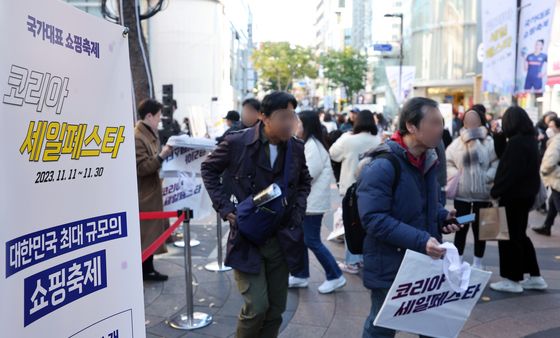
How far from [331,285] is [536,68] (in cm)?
350

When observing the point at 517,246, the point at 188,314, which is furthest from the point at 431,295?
the point at 517,246

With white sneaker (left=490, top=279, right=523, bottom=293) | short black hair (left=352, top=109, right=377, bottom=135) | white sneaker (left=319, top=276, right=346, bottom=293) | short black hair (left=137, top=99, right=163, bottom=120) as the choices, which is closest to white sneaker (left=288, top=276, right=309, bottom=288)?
white sneaker (left=319, top=276, right=346, bottom=293)

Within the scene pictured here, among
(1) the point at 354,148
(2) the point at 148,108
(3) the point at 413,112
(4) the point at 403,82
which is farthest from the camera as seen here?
(4) the point at 403,82

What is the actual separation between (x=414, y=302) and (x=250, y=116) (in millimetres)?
3757

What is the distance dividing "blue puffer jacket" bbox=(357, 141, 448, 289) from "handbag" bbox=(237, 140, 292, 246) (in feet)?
1.78

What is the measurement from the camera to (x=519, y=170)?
5363 millimetres

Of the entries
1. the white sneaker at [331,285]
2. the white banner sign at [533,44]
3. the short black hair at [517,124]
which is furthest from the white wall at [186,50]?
the short black hair at [517,124]

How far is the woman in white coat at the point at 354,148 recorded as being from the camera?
6.36m

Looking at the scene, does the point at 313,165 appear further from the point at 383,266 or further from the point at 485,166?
the point at 383,266

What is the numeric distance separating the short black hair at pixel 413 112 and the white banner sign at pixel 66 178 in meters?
1.68

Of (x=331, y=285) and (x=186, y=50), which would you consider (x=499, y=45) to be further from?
(x=186, y=50)

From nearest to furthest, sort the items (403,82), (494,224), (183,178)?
1. (494,224)
2. (183,178)
3. (403,82)

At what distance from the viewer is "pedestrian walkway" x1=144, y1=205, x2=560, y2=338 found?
4.68m

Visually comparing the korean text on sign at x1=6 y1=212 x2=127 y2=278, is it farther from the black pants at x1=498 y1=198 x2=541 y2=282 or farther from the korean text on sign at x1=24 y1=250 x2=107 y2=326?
the black pants at x1=498 y1=198 x2=541 y2=282
